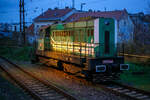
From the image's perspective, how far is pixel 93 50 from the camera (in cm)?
952

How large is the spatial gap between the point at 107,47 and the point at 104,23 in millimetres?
1244

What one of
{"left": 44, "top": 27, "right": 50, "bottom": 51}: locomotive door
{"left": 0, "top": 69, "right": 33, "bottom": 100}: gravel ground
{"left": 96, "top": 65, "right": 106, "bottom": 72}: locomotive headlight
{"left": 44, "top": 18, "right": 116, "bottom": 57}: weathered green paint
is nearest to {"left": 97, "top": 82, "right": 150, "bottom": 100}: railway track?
{"left": 96, "top": 65, "right": 106, "bottom": 72}: locomotive headlight

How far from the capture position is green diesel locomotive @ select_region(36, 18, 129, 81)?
892 centimetres

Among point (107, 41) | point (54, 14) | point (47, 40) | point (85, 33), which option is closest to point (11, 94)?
point (85, 33)

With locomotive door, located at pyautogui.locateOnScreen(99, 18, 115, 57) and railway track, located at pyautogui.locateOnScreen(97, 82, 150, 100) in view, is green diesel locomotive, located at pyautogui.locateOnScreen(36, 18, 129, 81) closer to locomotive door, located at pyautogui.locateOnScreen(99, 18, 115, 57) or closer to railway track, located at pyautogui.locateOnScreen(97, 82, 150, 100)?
locomotive door, located at pyautogui.locateOnScreen(99, 18, 115, 57)

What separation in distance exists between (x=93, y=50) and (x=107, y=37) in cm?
103

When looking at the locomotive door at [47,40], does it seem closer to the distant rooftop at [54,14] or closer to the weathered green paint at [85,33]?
the weathered green paint at [85,33]

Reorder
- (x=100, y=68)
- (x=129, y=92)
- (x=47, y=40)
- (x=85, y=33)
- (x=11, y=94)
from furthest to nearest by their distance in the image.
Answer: (x=47, y=40), (x=85, y=33), (x=100, y=68), (x=129, y=92), (x=11, y=94)

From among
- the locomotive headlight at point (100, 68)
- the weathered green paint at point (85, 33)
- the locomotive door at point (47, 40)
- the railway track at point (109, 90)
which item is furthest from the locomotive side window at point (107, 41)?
the locomotive door at point (47, 40)

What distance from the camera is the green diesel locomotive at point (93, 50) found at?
892 centimetres

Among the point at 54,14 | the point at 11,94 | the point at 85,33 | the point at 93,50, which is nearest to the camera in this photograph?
the point at 11,94

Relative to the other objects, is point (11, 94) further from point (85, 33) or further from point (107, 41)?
point (107, 41)

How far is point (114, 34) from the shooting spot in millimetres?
9898

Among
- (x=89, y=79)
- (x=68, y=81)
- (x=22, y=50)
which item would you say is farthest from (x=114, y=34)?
(x=22, y=50)
